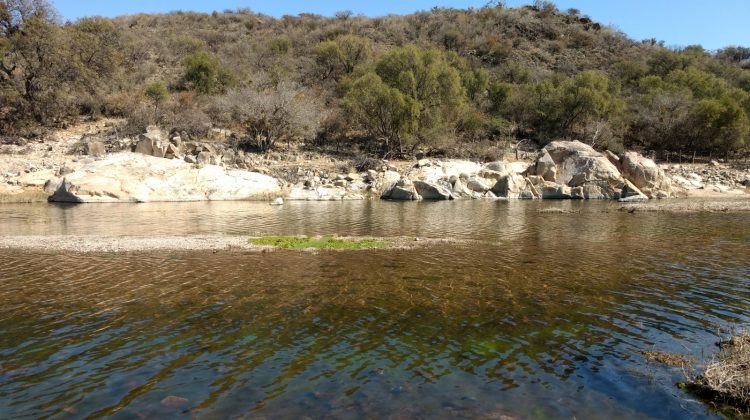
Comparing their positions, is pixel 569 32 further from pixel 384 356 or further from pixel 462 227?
pixel 384 356

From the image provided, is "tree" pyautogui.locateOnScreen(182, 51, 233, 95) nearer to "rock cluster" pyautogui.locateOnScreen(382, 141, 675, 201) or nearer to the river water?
"rock cluster" pyautogui.locateOnScreen(382, 141, 675, 201)

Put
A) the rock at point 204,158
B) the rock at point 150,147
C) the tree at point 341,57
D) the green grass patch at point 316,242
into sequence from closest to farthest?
the green grass patch at point 316,242, the rock at point 204,158, the rock at point 150,147, the tree at point 341,57

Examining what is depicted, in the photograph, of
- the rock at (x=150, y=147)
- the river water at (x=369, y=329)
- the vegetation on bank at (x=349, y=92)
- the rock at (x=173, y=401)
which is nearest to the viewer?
the rock at (x=173, y=401)

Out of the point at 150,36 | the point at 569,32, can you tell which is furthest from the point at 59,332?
the point at 569,32

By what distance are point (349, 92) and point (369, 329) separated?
49044 mm

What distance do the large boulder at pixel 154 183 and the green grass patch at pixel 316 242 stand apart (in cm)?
2146

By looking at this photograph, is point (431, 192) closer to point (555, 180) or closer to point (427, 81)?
point (555, 180)

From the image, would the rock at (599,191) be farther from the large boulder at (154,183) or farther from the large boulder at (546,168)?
the large boulder at (154,183)

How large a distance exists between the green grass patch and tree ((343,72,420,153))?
1371 inches

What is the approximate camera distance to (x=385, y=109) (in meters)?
53.1

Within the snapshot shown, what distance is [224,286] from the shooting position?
499 inches

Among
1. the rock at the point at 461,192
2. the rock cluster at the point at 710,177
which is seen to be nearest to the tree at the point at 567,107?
the rock cluster at the point at 710,177

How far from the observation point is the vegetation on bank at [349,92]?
5138cm

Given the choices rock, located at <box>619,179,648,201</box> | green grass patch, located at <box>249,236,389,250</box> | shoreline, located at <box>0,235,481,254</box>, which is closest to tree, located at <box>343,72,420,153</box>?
rock, located at <box>619,179,648,201</box>
